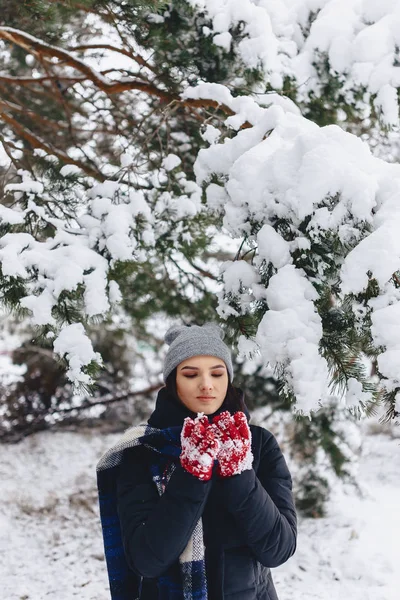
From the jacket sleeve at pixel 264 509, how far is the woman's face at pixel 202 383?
244 mm

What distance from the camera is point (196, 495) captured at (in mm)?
1290

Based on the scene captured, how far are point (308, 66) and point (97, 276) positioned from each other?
1.90m

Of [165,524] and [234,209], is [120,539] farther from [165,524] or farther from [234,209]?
[234,209]

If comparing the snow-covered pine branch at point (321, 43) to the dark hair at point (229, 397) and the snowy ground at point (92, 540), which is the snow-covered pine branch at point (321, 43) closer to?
the dark hair at point (229, 397)

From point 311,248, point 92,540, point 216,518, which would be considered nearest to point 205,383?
point 216,518

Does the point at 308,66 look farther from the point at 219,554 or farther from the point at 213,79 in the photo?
the point at 219,554

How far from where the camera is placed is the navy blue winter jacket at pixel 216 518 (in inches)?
50.9

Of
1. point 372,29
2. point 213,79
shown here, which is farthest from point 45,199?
point 372,29

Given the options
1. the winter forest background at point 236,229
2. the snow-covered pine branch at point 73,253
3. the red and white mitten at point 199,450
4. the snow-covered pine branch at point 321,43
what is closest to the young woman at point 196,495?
the red and white mitten at point 199,450

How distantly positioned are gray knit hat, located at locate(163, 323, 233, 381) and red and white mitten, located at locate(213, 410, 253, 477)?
304 mm

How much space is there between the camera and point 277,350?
1.49 meters

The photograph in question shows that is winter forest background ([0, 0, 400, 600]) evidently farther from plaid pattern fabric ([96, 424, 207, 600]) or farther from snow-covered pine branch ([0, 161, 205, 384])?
plaid pattern fabric ([96, 424, 207, 600])

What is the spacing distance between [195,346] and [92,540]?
129 inches

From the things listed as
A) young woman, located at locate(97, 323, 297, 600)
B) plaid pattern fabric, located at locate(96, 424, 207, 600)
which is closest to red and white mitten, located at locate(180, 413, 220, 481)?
young woman, located at locate(97, 323, 297, 600)
